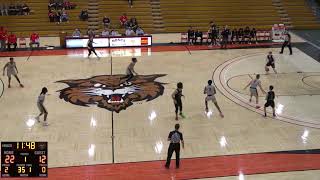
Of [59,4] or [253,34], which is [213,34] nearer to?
[253,34]

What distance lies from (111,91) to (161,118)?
147 inches

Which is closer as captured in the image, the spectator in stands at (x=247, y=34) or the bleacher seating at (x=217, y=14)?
the spectator in stands at (x=247, y=34)

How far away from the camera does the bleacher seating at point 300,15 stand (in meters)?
35.7

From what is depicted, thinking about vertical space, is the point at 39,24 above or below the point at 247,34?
above

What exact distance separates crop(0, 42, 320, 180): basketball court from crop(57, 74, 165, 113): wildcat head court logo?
4 cm

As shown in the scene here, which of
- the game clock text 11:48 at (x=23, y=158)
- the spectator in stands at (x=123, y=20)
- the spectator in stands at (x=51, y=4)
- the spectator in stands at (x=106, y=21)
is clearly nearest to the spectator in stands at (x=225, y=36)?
the spectator in stands at (x=123, y=20)

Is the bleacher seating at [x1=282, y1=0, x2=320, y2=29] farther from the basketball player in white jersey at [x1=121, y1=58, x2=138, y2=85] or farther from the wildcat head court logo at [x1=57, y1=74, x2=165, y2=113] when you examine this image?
the basketball player in white jersey at [x1=121, y1=58, x2=138, y2=85]

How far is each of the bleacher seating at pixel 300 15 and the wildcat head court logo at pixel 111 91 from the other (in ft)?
54.3

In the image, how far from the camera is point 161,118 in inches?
723

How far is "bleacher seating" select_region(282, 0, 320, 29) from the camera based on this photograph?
117 ft

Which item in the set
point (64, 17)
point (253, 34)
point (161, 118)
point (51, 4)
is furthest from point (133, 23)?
point (161, 118)

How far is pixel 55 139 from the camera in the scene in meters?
16.4

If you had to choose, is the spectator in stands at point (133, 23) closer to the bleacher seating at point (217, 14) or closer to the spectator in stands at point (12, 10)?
the bleacher seating at point (217, 14)

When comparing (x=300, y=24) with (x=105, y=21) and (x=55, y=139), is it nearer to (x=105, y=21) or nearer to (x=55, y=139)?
(x=105, y=21)
